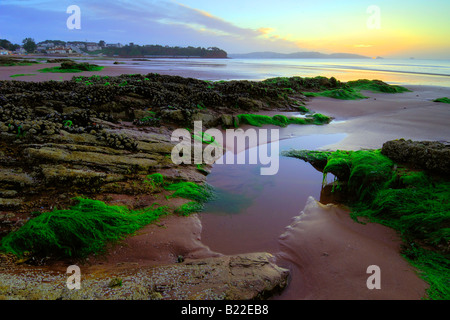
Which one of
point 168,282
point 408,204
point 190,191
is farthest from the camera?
point 190,191

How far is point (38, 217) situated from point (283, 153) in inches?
193

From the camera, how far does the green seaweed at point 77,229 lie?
106 inches

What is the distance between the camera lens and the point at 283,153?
6082 millimetres

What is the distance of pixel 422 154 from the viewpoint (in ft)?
12.6

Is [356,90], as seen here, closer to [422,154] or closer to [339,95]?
[339,95]

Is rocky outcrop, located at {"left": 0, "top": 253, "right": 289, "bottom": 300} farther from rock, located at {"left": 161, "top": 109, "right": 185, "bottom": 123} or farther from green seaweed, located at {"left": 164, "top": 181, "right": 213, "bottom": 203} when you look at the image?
rock, located at {"left": 161, "top": 109, "right": 185, "bottom": 123}

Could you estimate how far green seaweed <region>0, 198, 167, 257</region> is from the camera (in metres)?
2.69

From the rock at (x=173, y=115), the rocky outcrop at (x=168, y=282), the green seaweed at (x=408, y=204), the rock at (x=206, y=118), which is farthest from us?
the rock at (x=206, y=118)

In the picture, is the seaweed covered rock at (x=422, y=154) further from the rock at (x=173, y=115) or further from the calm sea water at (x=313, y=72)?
the calm sea water at (x=313, y=72)

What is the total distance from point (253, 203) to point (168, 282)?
2.09 m

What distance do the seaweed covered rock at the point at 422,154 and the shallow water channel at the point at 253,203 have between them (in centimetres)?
133

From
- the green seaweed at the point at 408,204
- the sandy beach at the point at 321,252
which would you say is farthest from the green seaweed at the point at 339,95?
the sandy beach at the point at 321,252

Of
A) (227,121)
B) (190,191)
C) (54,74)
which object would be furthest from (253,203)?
(54,74)

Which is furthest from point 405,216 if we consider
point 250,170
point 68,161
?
point 68,161
